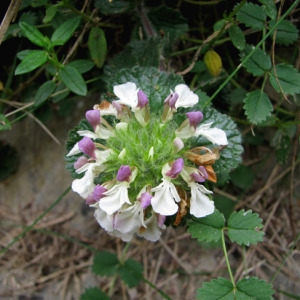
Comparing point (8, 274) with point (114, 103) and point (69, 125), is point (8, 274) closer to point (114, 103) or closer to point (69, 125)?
point (69, 125)

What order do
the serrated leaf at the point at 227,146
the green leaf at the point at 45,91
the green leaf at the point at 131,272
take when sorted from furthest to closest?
the green leaf at the point at 131,272, the green leaf at the point at 45,91, the serrated leaf at the point at 227,146

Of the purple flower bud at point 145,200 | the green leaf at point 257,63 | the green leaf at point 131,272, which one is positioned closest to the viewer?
the purple flower bud at point 145,200

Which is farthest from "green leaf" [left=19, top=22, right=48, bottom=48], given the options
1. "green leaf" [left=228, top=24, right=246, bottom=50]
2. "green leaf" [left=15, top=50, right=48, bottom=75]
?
"green leaf" [left=228, top=24, right=246, bottom=50]

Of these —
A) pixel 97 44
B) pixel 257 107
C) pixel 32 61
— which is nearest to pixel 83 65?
pixel 97 44

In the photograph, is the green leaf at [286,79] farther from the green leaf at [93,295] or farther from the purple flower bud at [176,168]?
the green leaf at [93,295]

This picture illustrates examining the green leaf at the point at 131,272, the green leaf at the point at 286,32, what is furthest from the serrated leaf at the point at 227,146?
the green leaf at the point at 131,272

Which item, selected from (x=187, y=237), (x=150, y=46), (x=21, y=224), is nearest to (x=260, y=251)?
(x=187, y=237)

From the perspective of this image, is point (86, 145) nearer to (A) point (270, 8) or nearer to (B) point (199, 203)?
(B) point (199, 203)
